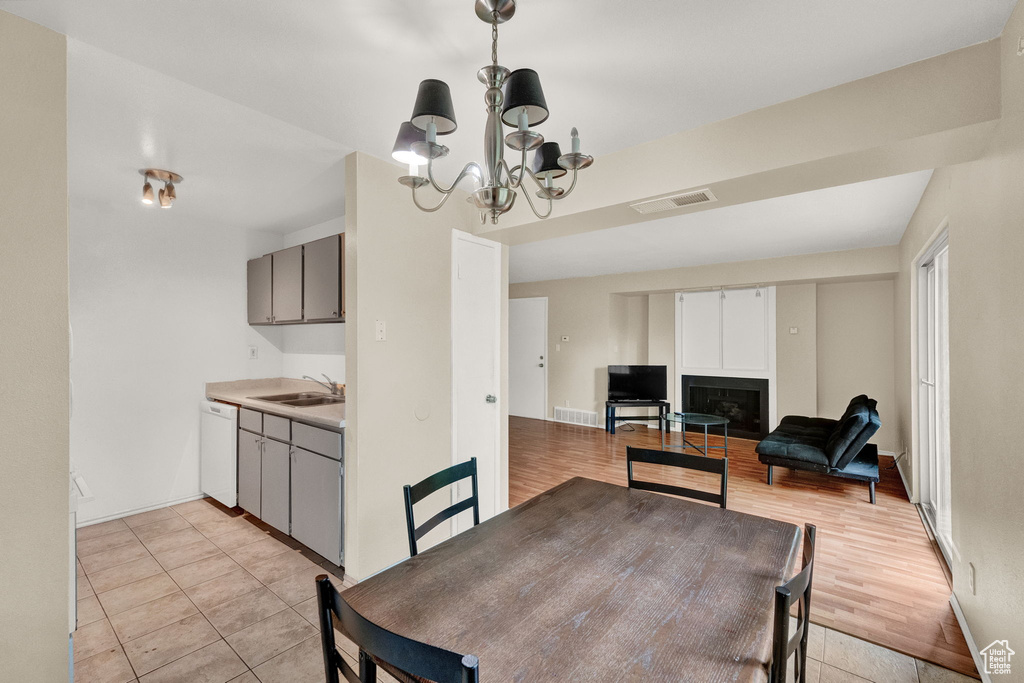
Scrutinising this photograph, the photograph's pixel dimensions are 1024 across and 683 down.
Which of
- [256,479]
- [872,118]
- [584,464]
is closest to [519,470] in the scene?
[584,464]

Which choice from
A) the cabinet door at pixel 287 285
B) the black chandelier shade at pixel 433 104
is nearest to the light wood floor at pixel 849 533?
the cabinet door at pixel 287 285

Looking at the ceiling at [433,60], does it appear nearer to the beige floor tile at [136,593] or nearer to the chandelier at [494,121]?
the chandelier at [494,121]

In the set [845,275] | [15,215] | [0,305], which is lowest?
[0,305]

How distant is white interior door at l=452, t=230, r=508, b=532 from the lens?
299 cm

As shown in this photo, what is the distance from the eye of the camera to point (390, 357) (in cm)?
255

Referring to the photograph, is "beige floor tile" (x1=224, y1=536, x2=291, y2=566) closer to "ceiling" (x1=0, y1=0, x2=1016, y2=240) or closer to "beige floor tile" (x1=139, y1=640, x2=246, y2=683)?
"beige floor tile" (x1=139, y1=640, x2=246, y2=683)

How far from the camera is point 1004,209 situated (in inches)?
61.6

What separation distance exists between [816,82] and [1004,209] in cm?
78

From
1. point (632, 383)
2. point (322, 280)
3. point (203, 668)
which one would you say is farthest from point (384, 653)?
point (632, 383)

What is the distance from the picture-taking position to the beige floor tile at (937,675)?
5.95ft

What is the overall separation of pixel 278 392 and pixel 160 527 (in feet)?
4.07

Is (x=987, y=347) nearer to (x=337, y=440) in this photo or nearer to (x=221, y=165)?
(x=337, y=440)

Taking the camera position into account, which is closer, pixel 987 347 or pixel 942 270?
pixel 987 347

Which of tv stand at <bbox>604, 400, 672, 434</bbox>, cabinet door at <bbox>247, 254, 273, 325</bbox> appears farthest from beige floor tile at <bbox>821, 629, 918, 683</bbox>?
tv stand at <bbox>604, 400, 672, 434</bbox>
